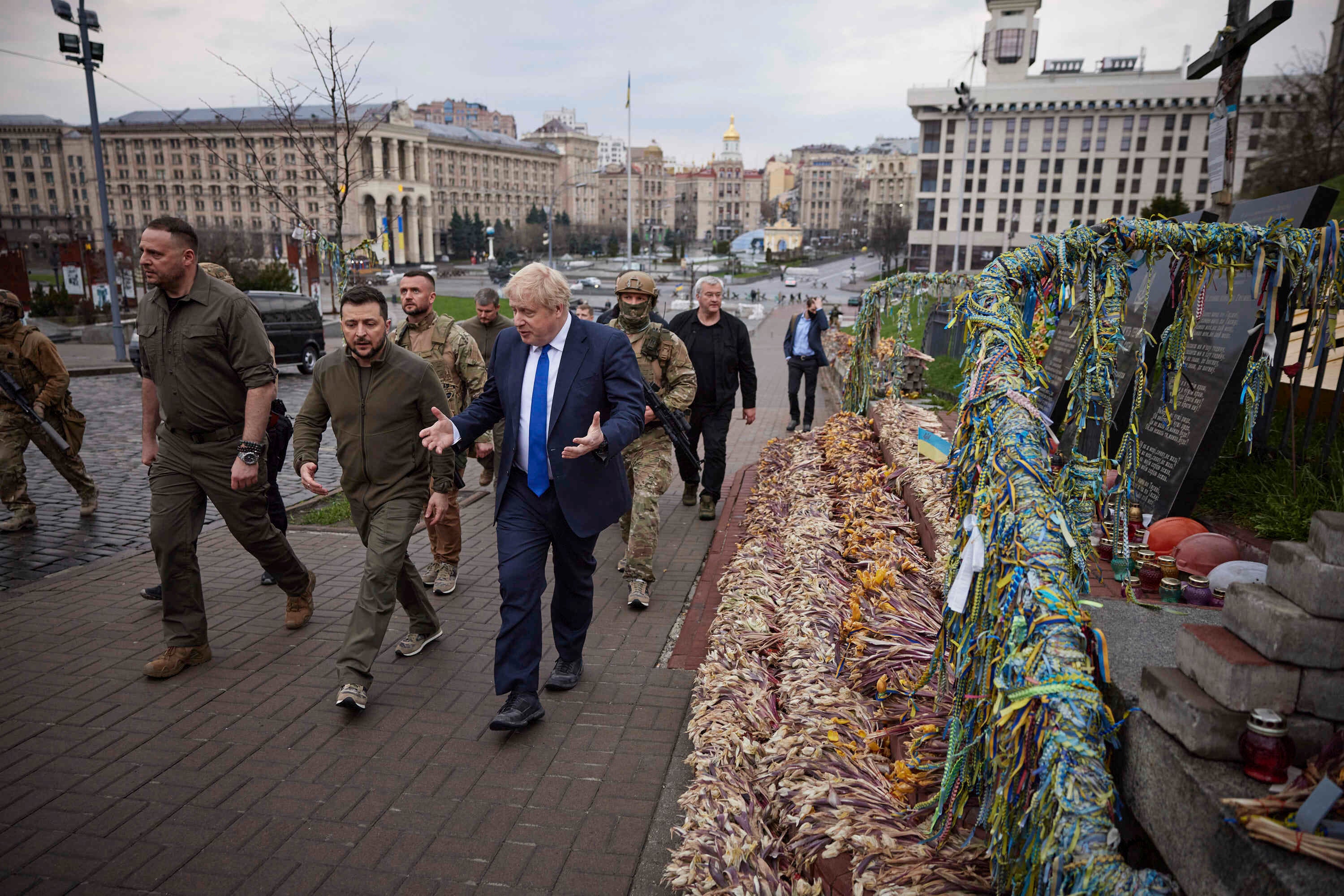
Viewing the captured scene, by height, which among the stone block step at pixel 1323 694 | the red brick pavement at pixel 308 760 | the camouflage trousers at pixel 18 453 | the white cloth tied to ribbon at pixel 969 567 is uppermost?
the white cloth tied to ribbon at pixel 969 567

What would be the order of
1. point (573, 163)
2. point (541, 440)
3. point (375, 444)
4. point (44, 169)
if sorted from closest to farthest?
point (541, 440) < point (375, 444) < point (44, 169) < point (573, 163)

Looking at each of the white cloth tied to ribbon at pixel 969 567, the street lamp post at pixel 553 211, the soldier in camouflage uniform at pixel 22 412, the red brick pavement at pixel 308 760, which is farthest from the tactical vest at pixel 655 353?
the street lamp post at pixel 553 211

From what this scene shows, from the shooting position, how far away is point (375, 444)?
4.12m

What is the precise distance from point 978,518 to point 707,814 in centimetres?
136

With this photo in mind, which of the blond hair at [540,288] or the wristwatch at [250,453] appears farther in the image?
the wristwatch at [250,453]

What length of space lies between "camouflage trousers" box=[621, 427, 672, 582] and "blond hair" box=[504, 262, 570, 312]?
1.63 metres

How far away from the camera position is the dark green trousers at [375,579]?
3.92m

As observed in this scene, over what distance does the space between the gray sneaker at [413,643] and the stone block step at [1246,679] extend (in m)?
3.82

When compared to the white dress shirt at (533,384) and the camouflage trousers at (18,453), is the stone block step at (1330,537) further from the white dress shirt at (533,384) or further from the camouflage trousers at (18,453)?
the camouflage trousers at (18,453)

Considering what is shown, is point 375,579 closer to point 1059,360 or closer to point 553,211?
point 1059,360

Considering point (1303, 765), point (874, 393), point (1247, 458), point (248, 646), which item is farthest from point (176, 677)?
point (874, 393)

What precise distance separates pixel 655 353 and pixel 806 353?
5.30 m

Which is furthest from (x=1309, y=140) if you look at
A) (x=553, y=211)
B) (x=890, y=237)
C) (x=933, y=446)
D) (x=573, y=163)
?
(x=573, y=163)

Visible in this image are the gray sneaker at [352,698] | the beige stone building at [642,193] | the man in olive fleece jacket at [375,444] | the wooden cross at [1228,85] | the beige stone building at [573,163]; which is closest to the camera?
the gray sneaker at [352,698]
